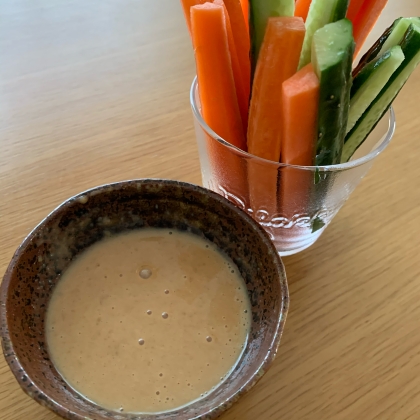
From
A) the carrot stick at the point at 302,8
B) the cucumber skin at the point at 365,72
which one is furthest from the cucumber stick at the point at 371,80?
the carrot stick at the point at 302,8

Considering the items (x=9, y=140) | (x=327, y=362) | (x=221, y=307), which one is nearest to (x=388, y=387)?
(x=327, y=362)

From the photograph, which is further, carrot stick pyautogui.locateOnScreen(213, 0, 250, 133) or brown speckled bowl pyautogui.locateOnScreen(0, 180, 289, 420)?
carrot stick pyautogui.locateOnScreen(213, 0, 250, 133)

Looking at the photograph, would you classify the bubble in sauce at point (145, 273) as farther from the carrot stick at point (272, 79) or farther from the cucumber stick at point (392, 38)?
the cucumber stick at point (392, 38)

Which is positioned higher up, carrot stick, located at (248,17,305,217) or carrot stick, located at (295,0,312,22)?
carrot stick, located at (295,0,312,22)

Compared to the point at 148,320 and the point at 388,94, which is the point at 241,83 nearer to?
the point at 388,94

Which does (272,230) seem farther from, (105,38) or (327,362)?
(105,38)

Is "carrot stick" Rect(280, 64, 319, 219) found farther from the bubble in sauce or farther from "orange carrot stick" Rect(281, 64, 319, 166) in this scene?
the bubble in sauce

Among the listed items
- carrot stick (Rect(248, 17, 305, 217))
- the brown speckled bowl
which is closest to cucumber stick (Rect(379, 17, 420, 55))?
carrot stick (Rect(248, 17, 305, 217))
